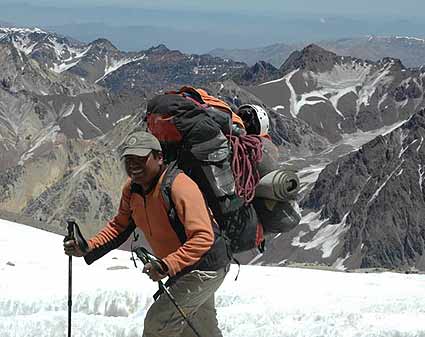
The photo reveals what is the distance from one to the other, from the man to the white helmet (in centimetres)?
161

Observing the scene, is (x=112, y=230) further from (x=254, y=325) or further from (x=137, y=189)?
(x=254, y=325)

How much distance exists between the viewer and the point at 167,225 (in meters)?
7.04

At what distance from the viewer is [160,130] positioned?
7191mm

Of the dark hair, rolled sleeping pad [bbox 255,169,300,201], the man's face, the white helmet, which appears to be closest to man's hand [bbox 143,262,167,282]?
the man's face

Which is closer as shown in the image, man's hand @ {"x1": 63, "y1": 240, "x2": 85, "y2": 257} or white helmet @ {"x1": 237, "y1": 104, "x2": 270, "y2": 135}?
man's hand @ {"x1": 63, "y1": 240, "x2": 85, "y2": 257}

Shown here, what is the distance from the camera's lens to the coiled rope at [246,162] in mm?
7410

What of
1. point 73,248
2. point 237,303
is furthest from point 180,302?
point 237,303

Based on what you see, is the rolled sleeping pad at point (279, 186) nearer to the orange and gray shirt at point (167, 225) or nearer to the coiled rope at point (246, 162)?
the coiled rope at point (246, 162)

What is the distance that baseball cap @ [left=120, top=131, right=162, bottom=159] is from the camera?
22.3 ft

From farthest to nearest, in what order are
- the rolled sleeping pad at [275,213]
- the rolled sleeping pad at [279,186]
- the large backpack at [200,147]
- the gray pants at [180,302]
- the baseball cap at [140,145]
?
the rolled sleeping pad at [275,213] → the rolled sleeping pad at [279,186] → the gray pants at [180,302] → the large backpack at [200,147] → the baseball cap at [140,145]

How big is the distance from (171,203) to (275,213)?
1416mm

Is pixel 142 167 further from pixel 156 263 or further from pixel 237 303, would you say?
pixel 237 303

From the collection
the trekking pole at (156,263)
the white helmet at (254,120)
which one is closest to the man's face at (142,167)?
the trekking pole at (156,263)

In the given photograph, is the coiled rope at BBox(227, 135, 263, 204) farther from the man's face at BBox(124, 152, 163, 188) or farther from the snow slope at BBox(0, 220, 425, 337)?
the snow slope at BBox(0, 220, 425, 337)
